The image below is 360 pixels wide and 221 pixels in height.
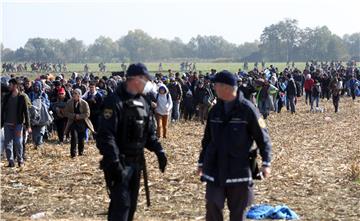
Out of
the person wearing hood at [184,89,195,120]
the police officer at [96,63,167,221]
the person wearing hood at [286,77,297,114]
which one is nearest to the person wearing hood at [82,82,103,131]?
the person wearing hood at [184,89,195,120]

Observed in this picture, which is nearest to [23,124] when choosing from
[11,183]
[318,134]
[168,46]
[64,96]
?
[11,183]

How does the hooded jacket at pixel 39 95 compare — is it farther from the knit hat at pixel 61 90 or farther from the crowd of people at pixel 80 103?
the knit hat at pixel 61 90

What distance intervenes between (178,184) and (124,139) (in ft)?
16.0

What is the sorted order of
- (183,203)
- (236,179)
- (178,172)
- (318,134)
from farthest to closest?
(318,134), (178,172), (183,203), (236,179)

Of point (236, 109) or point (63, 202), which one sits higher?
point (236, 109)

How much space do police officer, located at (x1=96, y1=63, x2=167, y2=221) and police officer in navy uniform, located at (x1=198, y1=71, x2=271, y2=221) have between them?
0.81 metres

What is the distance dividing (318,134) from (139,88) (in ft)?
46.7

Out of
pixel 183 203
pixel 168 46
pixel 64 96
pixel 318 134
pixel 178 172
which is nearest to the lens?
pixel 183 203

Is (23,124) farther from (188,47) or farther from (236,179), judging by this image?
(188,47)

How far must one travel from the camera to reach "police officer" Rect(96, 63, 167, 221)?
6797 millimetres

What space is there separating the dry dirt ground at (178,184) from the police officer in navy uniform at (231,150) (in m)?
2.48

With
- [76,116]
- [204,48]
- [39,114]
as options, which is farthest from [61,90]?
[204,48]

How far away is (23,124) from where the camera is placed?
1366 centimetres

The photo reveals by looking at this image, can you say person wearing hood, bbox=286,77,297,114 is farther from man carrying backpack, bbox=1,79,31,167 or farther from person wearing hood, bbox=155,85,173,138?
man carrying backpack, bbox=1,79,31,167
